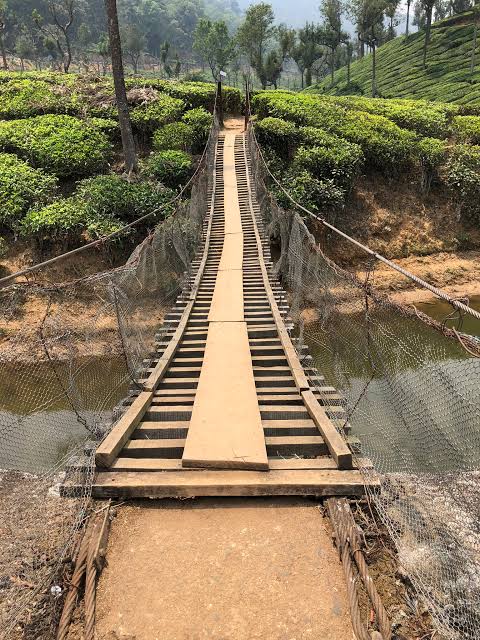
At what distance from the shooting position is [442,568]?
3.38m

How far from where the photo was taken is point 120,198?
34.8ft

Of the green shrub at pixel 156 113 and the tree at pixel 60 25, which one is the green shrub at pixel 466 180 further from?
A: the tree at pixel 60 25

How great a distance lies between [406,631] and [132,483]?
5.27 feet

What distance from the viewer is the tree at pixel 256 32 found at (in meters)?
39.9

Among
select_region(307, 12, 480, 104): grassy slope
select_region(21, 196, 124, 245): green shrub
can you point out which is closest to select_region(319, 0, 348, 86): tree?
select_region(307, 12, 480, 104): grassy slope

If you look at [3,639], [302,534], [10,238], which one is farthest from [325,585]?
[10,238]

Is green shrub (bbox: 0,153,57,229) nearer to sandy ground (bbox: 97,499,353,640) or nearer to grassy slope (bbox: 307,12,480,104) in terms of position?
sandy ground (bbox: 97,499,353,640)

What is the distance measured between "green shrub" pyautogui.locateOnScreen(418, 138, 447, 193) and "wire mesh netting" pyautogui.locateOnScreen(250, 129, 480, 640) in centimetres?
928

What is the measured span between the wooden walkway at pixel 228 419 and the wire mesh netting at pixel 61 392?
0.24 metres

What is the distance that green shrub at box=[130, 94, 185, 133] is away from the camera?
1418 cm

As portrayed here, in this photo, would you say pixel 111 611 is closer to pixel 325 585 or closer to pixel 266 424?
pixel 325 585

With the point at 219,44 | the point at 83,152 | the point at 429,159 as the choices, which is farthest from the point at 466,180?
the point at 219,44

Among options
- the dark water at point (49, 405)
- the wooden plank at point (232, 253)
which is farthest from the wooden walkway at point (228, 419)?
the wooden plank at point (232, 253)

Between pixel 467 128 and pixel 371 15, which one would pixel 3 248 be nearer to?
pixel 467 128
